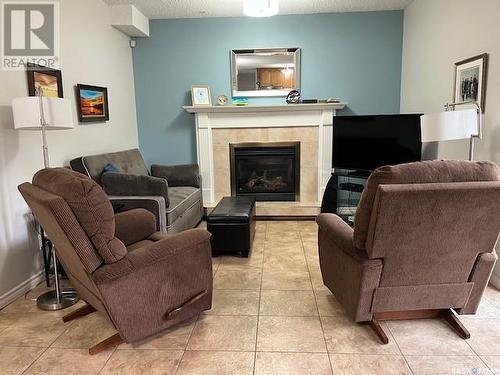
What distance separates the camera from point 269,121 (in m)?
5.01

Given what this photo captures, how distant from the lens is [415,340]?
2.14m

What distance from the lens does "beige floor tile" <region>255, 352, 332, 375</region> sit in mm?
1890

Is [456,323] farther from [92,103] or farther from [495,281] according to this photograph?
[92,103]

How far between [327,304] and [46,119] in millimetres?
2356

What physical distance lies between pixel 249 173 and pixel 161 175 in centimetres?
125

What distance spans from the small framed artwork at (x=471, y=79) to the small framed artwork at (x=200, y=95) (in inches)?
119

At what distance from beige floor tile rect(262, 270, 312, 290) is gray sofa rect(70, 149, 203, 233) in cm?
109

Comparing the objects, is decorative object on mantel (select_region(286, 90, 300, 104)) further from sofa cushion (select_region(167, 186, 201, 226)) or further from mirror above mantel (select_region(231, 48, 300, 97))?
sofa cushion (select_region(167, 186, 201, 226))

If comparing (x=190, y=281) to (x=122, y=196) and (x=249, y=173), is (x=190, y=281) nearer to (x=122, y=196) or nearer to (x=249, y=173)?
(x=122, y=196)

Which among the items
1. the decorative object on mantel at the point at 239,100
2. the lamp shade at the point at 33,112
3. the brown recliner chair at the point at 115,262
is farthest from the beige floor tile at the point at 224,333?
the decorative object on mantel at the point at 239,100

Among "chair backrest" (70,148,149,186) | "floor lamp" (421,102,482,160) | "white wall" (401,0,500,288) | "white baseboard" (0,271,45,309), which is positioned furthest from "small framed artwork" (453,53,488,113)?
"white baseboard" (0,271,45,309)

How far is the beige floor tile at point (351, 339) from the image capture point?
206 cm

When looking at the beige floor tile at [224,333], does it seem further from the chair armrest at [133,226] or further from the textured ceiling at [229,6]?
the textured ceiling at [229,6]

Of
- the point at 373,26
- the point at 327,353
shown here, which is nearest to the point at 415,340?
the point at 327,353
